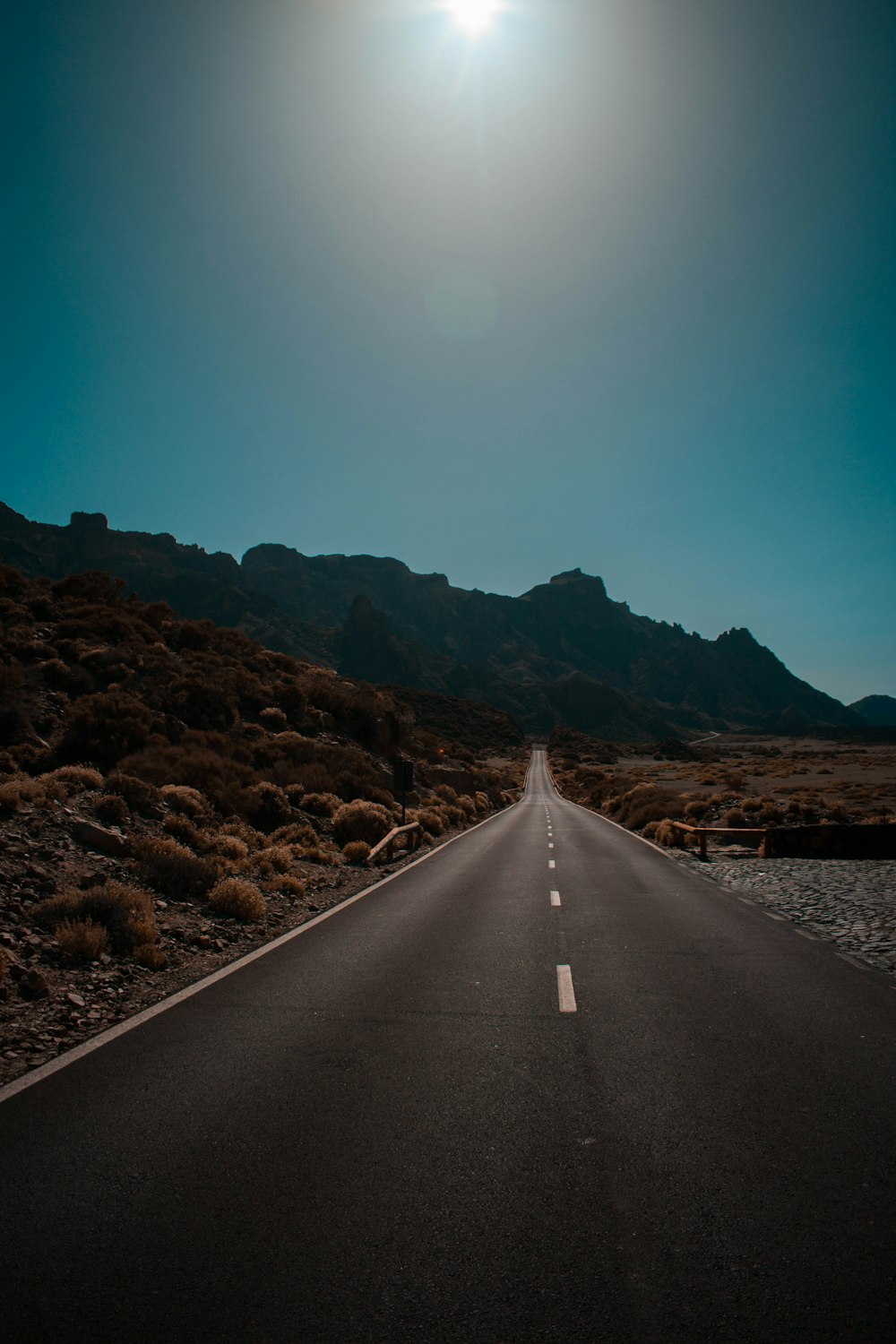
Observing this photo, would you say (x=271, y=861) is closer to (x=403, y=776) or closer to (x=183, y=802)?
(x=183, y=802)

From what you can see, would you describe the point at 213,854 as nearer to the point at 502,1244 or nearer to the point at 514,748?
the point at 502,1244

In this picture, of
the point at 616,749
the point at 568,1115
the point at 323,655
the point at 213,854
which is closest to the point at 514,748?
the point at 616,749

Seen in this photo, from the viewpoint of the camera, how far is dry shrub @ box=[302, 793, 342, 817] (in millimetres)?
21750

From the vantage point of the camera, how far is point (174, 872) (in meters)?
11.4

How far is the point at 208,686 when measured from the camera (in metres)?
27.0

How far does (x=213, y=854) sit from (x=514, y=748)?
401 ft

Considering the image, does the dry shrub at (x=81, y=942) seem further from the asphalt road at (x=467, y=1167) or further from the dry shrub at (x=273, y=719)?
the dry shrub at (x=273, y=719)

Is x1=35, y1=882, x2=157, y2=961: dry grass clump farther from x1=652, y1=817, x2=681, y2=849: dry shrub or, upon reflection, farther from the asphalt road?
x1=652, y1=817, x2=681, y2=849: dry shrub

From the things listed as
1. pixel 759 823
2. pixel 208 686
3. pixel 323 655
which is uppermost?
pixel 323 655

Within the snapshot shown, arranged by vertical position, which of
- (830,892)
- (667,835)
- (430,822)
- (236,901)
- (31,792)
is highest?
(31,792)

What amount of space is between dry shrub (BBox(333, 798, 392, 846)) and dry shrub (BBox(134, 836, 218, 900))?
852 centimetres

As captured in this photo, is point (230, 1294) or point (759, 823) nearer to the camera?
point (230, 1294)

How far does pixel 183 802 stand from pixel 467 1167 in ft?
45.3

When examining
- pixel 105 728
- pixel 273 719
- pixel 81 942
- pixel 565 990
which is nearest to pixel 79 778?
pixel 105 728
